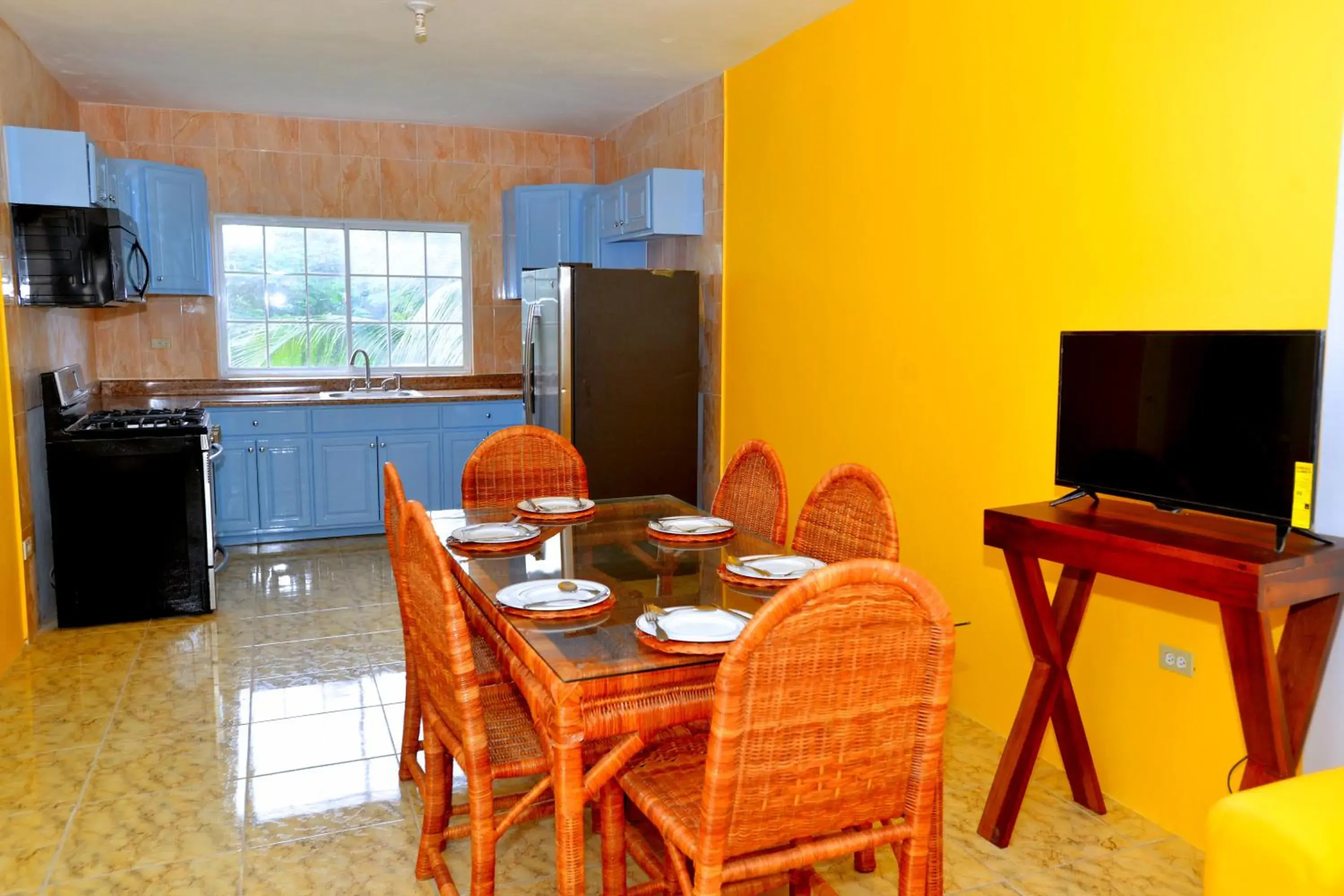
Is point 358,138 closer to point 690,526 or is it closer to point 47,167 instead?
point 47,167

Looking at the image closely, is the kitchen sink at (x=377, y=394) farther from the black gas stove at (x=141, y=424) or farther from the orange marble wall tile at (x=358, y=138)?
the orange marble wall tile at (x=358, y=138)

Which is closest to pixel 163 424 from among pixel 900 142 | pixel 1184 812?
pixel 900 142

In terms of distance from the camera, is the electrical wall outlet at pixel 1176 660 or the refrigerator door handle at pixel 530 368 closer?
the electrical wall outlet at pixel 1176 660

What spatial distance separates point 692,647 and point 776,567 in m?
0.58

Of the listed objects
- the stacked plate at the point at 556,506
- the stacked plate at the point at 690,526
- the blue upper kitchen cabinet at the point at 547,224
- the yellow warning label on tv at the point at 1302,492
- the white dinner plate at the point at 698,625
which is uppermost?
the blue upper kitchen cabinet at the point at 547,224

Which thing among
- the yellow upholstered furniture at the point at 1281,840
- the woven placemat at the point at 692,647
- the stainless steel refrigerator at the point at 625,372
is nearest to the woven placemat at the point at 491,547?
the woven placemat at the point at 692,647

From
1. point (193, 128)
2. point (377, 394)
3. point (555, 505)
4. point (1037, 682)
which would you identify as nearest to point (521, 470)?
point (555, 505)

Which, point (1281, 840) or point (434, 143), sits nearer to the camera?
point (1281, 840)

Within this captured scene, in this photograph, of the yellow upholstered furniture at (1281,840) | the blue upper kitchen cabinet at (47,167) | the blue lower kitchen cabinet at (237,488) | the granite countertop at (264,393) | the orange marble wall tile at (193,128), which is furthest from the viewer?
the orange marble wall tile at (193,128)

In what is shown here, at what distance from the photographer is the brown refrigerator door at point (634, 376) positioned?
4.81m

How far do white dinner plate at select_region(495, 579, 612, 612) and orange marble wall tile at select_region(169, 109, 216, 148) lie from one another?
15.5ft

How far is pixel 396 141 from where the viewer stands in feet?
20.0

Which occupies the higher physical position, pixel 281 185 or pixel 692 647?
Result: pixel 281 185

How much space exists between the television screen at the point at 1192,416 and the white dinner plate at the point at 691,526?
3.03ft
